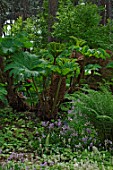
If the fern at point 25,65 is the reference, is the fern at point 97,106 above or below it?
below

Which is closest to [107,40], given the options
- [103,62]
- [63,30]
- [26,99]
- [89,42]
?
[89,42]

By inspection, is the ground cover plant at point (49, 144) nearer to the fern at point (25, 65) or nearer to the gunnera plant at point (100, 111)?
the gunnera plant at point (100, 111)

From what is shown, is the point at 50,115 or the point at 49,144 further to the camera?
the point at 50,115

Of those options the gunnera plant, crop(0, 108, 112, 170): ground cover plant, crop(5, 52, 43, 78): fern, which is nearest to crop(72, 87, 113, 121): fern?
the gunnera plant

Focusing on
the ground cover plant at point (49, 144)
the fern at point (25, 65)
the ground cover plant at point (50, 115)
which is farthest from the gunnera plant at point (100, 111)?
the fern at point (25, 65)

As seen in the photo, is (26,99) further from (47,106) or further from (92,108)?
(92,108)

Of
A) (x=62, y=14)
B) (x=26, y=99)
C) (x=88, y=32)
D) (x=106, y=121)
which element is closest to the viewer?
(x=106, y=121)

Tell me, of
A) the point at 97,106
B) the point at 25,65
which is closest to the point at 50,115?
the point at 25,65

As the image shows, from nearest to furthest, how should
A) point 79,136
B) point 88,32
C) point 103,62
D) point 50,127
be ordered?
point 79,136 < point 50,127 < point 103,62 < point 88,32

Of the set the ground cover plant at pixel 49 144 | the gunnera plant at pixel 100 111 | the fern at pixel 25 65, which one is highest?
the fern at pixel 25 65

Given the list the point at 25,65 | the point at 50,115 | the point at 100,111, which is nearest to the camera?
the point at 100,111

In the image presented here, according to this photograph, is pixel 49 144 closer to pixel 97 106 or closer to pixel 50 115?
pixel 97 106

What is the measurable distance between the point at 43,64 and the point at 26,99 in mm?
936

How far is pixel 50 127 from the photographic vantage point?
4211mm
